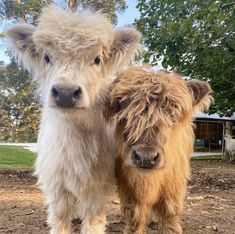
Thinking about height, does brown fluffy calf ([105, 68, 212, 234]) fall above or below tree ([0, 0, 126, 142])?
below

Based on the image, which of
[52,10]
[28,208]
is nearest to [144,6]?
[28,208]

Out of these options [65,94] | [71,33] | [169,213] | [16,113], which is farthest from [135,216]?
[16,113]

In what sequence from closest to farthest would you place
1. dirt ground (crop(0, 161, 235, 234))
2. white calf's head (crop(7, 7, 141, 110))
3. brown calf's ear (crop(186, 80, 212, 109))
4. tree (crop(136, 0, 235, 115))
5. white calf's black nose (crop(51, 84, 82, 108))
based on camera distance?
white calf's black nose (crop(51, 84, 82, 108)) < white calf's head (crop(7, 7, 141, 110)) < brown calf's ear (crop(186, 80, 212, 109)) < dirt ground (crop(0, 161, 235, 234)) < tree (crop(136, 0, 235, 115))

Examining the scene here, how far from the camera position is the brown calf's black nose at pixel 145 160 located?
290 cm

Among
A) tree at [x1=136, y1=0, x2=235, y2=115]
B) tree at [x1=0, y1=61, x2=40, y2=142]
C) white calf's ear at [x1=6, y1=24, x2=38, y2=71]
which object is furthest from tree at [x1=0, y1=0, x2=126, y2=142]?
white calf's ear at [x1=6, y1=24, x2=38, y2=71]

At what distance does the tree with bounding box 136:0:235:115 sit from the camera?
8.09 m

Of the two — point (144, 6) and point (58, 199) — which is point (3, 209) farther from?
point (144, 6)

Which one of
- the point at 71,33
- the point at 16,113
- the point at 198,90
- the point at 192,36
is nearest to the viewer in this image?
the point at 71,33

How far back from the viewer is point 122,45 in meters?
3.58

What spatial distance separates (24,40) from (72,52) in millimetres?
687

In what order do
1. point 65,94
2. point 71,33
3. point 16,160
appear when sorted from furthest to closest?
point 16,160
point 71,33
point 65,94

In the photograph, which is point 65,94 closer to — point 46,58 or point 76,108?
point 76,108

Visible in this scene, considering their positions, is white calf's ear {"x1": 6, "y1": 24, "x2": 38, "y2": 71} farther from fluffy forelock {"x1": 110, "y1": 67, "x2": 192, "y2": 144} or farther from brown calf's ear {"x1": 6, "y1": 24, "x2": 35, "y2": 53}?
fluffy forelock {"x1": 110, "y1": 67, "x2": 192, "y2": 144}

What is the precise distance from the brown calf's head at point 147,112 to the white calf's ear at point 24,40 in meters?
0.81
